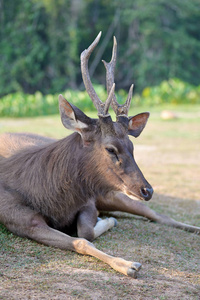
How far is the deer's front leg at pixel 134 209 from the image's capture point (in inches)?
208

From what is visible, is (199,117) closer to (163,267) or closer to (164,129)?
(164,129)

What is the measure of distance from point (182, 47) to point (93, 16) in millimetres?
5723

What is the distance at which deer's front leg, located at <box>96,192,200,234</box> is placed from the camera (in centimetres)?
529

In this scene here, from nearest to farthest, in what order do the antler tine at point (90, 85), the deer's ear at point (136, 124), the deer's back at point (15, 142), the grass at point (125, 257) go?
the grass at point (125, 257) < the antler tine at point (90, 85) < the deer's ear at point (136, 124) < the deer's back at point (15, 142)

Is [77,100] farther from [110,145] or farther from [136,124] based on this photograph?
[110,145]

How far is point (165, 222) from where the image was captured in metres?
5.43

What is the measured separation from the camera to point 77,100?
17641 mm

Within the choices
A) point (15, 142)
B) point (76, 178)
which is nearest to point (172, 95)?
point (15, 142)

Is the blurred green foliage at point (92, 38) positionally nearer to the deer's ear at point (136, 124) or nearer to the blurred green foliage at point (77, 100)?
the blurred green foliage at point (77, 100)

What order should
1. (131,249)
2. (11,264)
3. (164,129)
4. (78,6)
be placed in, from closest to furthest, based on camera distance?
(11,264)
(131,249)
(164,129)
(78,6)

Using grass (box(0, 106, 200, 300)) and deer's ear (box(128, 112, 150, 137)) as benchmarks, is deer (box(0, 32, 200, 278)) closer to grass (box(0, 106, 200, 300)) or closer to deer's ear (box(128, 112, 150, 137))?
deer's ear (box(128, 112, 150, 137))

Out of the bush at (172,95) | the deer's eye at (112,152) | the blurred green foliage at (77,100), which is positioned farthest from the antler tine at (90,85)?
the bush at (172,95)

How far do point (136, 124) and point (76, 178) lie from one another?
0.85m


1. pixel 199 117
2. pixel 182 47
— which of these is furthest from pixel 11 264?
pixel 182 47
